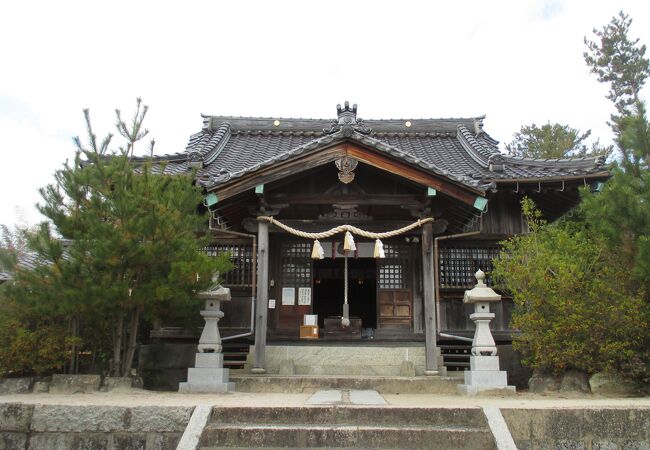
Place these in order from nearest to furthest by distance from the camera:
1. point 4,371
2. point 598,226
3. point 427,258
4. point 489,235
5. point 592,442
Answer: point 592,442 < point 4,371 < point 598,226 < point 427,258 < point 489,235

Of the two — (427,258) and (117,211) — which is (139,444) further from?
(427,258)

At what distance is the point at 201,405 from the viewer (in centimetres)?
723

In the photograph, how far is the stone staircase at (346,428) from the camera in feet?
22.1

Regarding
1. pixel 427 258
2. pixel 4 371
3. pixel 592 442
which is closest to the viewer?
pixel 592 442

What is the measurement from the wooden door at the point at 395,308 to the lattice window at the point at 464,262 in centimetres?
107

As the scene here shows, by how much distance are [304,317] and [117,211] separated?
6022 millimetres

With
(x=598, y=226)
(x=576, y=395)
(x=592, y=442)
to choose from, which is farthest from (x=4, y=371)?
(x=598, y=226)

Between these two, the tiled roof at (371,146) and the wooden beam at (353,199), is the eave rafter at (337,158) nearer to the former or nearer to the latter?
the tiled roof at (371,146)

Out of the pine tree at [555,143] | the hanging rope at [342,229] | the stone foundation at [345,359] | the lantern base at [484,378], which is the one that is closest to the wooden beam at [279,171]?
the hanging rope at [342,229]

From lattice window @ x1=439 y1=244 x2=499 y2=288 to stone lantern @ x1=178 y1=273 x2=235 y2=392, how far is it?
19.3ft

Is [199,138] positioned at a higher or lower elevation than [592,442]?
higher

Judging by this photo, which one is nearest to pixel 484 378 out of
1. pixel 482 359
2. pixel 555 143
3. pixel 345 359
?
pixel 482 359

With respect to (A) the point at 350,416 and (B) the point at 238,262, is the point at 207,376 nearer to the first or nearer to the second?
(A) the point at 350,416

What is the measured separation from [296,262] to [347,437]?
7.57 meters
